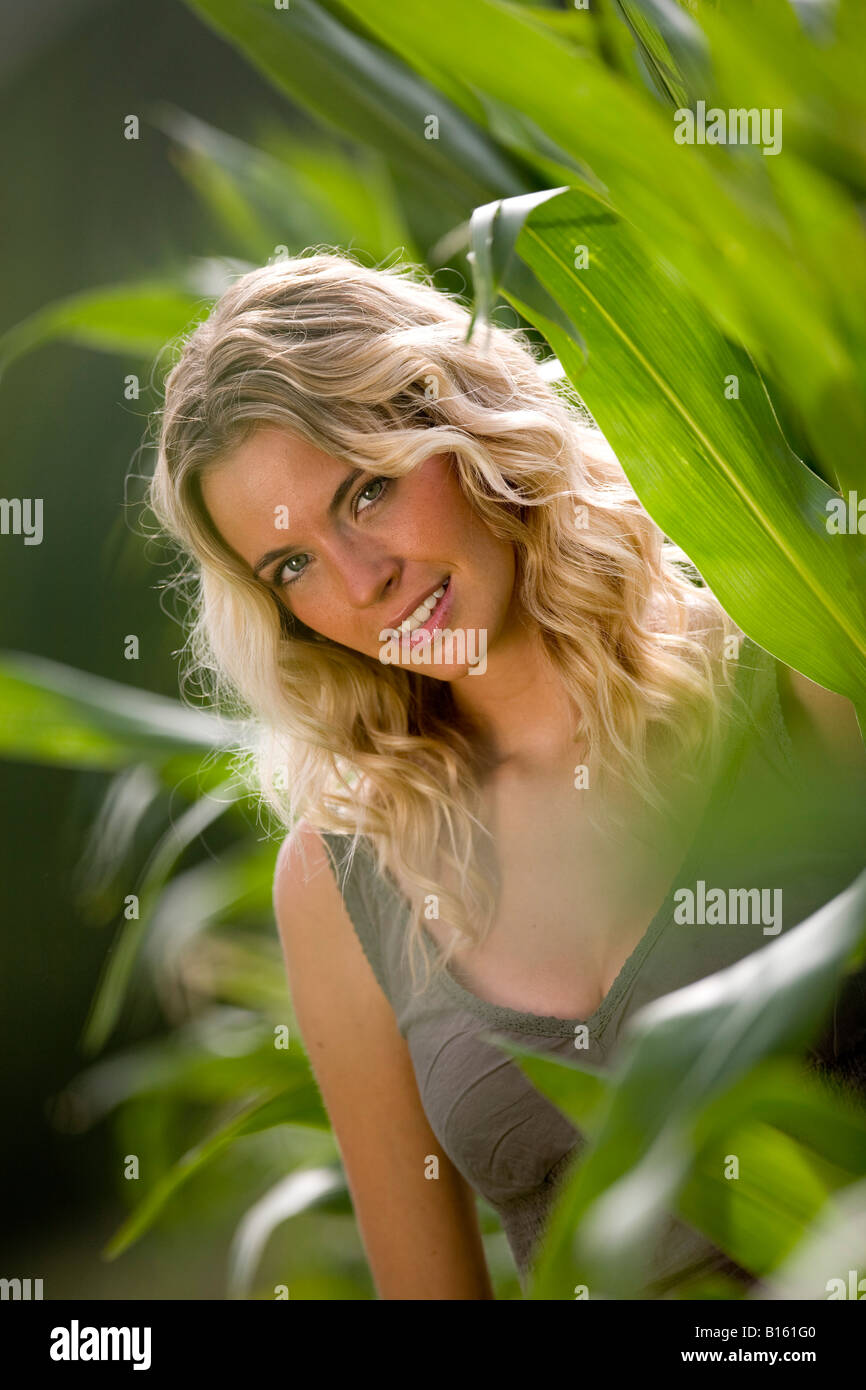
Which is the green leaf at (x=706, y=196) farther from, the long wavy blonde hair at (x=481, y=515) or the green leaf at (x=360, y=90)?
the long wavy blonde hair at (x=481, y=515)

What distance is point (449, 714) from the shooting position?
68 cm

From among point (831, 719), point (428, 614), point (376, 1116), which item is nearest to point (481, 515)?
point (428, 614)

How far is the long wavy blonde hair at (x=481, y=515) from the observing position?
57 cm

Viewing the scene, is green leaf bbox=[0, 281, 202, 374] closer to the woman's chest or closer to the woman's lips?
the woman's lips

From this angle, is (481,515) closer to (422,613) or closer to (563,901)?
(422,613)

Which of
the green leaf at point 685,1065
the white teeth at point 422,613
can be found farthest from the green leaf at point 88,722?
the green leaf at point 685,1065

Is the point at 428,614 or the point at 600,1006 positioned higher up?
the point at 428,614

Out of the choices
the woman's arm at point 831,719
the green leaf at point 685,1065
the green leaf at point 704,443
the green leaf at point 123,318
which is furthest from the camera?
the green leaf at point 123,318

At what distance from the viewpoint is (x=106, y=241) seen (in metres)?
0.75

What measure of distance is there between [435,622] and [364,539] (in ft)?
0.19

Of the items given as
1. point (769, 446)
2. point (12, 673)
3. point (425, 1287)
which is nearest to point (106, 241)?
point (12, 673)

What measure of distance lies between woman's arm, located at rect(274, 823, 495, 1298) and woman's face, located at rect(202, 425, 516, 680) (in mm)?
159
